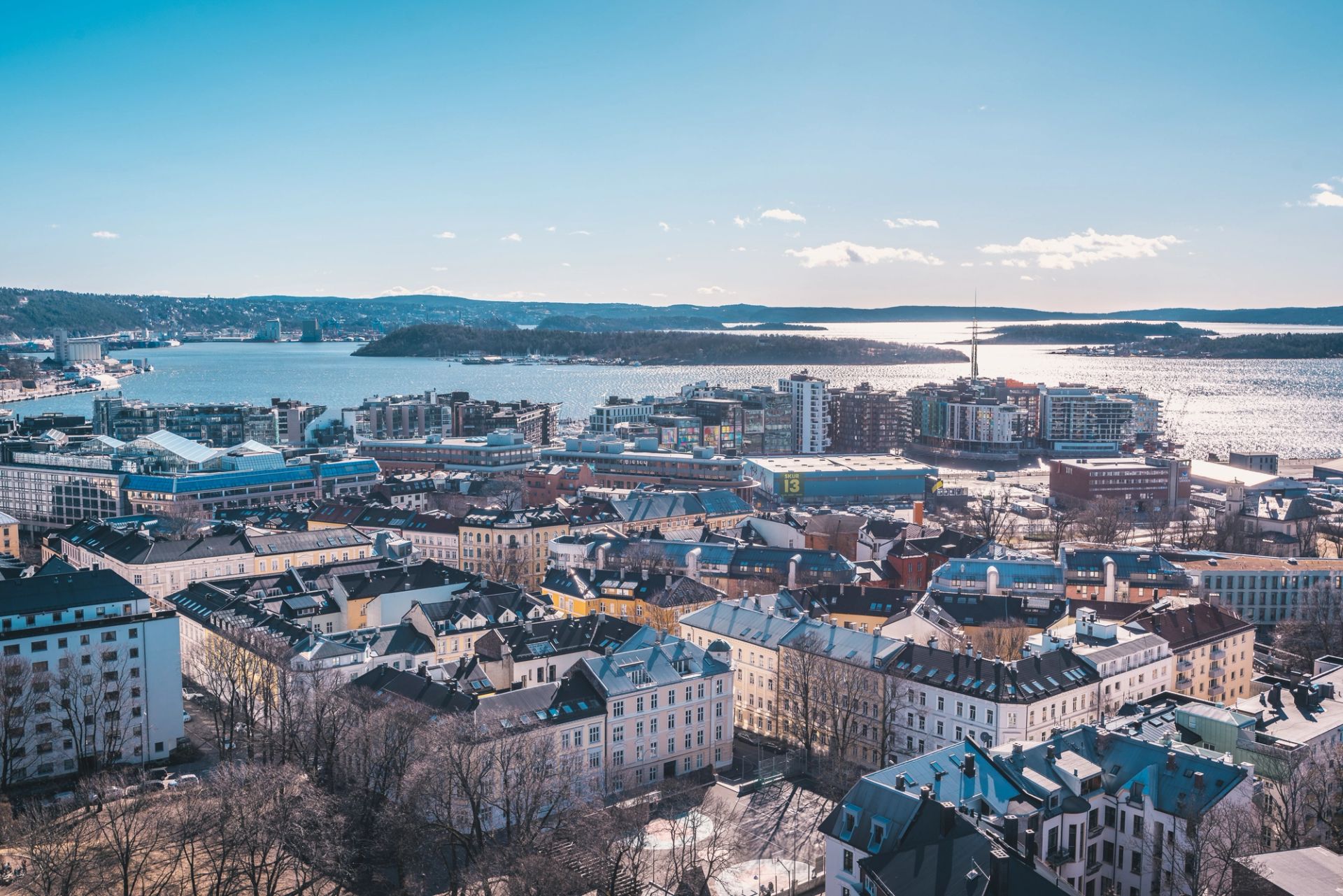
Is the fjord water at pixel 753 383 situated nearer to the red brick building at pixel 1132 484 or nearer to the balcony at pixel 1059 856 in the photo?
the red brick building at pixel 1132 484

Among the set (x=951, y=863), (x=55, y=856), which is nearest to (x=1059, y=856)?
(x=951, y=863)

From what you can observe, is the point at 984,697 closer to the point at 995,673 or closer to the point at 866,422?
the point at 995,673

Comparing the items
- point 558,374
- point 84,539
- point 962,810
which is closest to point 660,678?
point 962,810

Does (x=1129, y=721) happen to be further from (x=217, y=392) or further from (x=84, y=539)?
(x=217, y=392)

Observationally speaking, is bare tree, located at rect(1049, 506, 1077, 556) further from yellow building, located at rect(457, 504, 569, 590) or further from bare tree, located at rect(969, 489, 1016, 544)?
yellow building, located at rect(457, 504, 569, 590)

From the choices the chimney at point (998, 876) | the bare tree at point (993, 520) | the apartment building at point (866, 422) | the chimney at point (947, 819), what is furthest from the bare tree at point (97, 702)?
the apartment building at point (866, 422)

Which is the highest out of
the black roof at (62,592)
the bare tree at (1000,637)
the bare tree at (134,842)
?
the black roof at (62,592)
